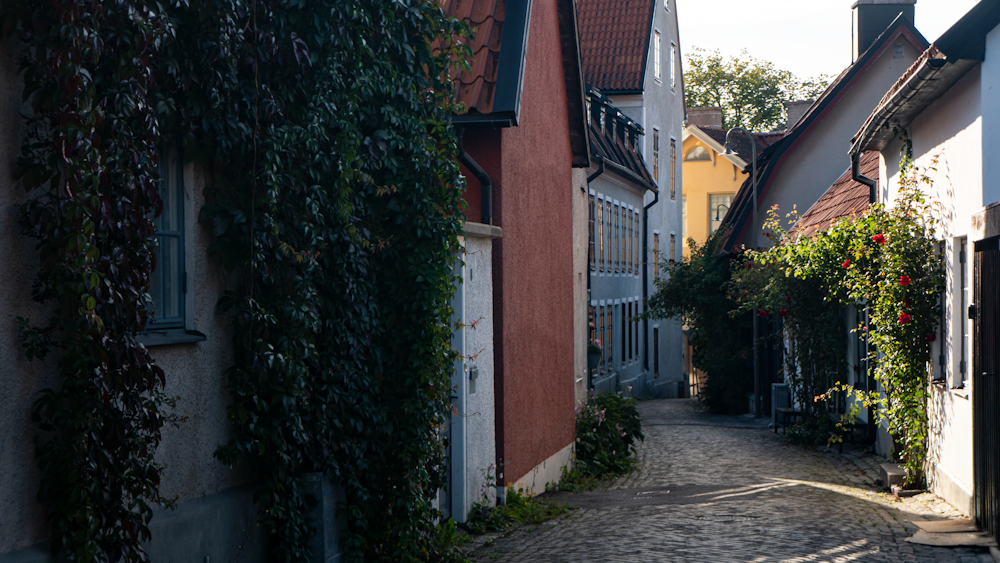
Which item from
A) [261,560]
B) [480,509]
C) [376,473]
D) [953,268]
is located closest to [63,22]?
[261,560]

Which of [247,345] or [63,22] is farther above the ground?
[63,22]

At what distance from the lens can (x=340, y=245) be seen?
676cm

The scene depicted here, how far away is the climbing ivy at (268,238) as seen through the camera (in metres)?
4.32

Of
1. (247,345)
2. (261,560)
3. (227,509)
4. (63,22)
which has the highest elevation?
(63,22)

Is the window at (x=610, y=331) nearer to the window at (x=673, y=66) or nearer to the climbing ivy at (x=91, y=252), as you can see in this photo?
the window at (x=673, y=66)

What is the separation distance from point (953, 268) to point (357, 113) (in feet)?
19.1

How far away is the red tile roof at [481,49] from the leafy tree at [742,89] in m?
50.3

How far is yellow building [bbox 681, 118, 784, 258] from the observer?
155 feet

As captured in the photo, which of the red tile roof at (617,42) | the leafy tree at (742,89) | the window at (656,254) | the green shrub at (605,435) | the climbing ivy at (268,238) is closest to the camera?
the climbing ivy at (268,238)

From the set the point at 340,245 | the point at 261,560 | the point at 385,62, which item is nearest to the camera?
the point at 261,560

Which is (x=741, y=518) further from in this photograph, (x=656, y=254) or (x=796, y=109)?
(x=656, y=254)

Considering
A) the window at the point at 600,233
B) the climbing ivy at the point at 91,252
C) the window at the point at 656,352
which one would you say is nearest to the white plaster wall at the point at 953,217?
the climbing ivy at the point at 91,252

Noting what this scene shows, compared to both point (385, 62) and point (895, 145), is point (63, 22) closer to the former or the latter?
point (385, 62)

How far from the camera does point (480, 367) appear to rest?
32.6ft
